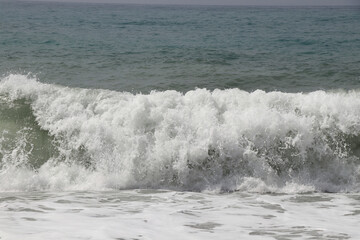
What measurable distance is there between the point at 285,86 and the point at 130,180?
6658 mm

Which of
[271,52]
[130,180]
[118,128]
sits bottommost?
[130,180]

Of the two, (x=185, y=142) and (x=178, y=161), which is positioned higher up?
(x=185, y=142)

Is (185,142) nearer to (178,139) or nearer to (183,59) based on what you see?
(178,139)

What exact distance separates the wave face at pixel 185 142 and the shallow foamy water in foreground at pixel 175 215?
641 mm

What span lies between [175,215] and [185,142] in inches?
109

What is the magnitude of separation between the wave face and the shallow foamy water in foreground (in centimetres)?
64

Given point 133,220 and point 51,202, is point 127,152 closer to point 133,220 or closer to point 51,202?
point 51,202

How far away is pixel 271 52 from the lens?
19172 millimetres

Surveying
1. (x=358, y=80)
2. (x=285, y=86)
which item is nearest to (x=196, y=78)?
(x=285, y=86)

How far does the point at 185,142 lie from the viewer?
9062mm

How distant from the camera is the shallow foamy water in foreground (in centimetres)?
555

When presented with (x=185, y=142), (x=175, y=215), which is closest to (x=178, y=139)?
(x=185, y=142)

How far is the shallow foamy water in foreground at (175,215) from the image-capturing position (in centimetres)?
555

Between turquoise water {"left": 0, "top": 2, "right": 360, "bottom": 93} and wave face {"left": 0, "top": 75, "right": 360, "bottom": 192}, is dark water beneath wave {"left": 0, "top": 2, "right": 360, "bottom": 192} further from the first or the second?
turquoise water {"left": 0, "top": 2, "right": 360, "bottom": 93}
